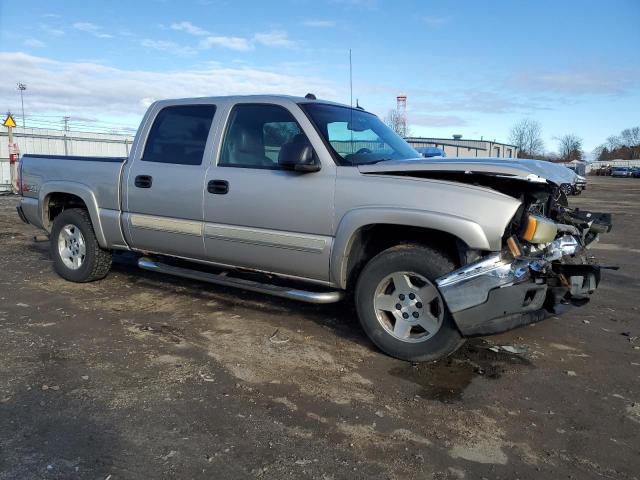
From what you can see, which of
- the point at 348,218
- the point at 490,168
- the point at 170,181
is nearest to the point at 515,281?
the point at 490,168

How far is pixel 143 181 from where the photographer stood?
5230mm

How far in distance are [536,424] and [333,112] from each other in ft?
9.92

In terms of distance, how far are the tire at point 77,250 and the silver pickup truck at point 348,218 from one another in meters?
0.25

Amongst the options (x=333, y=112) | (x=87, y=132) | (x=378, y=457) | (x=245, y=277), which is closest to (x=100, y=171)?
(x=245, y=277)

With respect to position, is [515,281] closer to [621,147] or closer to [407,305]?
[407,305]

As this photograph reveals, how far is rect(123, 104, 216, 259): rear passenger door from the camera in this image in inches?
193

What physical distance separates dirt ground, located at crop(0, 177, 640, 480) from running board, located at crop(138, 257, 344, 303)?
0.38m

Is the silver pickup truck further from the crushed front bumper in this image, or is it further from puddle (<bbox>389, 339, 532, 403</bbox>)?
puddle (<bbox>389, 339, 532, 403</bbox>)

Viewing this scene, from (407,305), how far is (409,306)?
0.05ft

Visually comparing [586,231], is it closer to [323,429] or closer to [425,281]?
[425,281]

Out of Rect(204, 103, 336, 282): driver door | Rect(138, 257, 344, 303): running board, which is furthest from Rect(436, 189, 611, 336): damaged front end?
Rect(204, 103, 336, 282): driver door

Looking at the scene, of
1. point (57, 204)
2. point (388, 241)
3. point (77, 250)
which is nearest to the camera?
point (388, 241)

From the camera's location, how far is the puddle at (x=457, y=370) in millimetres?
3525

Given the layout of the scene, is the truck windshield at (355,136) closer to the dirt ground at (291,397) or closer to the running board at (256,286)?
the running board at (256,286)
